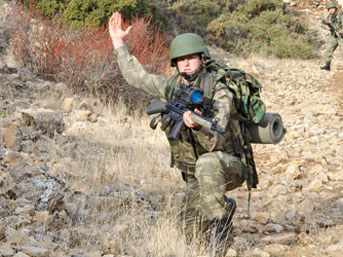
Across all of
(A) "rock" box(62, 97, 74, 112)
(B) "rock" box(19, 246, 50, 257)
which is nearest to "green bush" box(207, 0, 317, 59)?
(A) "rock" box(62, 97, 74, 112)

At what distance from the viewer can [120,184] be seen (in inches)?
180

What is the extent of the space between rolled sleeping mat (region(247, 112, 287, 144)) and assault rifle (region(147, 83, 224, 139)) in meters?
0.50

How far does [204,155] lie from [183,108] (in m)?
0.35

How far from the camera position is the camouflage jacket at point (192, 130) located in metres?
3.18

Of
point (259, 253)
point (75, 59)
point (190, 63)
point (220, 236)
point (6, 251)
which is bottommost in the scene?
point (259, 253)

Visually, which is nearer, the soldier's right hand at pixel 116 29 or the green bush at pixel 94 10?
the soldier's right hand at pixel 116 29

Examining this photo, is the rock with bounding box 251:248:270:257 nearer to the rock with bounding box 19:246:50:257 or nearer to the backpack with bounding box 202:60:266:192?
the backpack with bounding box 202:60:266:192

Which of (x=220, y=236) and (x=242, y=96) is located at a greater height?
(x=242, y=96)

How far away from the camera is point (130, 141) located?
21.1ft

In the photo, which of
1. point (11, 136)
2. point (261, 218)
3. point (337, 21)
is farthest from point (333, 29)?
point (11, 136)

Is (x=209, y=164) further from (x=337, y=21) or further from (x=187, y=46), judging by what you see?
(x=337, y=21)

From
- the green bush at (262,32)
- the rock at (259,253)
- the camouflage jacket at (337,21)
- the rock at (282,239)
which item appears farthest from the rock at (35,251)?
the green bush at (262,32)

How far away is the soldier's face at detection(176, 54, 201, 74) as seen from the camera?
3469 mm

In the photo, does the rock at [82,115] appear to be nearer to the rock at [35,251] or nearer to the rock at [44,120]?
the rock at [44,120]
